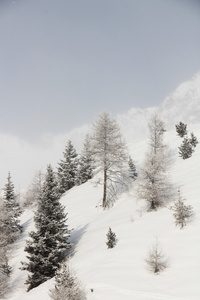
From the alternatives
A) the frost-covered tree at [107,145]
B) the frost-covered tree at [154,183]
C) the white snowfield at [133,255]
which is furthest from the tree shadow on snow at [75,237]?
the frost-covered tree at [154,183]

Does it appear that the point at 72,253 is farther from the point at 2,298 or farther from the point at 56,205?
the point at 2,298

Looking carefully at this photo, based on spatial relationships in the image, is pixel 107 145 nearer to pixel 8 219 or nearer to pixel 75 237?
pixel 75 237

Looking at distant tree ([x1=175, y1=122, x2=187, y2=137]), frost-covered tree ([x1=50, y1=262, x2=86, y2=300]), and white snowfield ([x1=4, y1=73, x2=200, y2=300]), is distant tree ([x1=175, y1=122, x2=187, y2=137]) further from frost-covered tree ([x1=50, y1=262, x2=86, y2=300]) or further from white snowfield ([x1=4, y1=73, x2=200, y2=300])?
frost-covered tree ([x1=50, y1=262, x2=86, y2=300])

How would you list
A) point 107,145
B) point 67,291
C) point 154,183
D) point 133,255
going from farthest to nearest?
point 107,145, point 154,183, point 133,255, point 67,291

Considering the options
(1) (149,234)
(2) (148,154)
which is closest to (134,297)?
(1) (149,234)

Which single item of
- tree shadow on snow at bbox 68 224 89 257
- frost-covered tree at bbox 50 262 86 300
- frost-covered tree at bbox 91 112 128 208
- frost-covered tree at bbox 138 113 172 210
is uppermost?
frost-covered tree at bbox 91 112 128 208

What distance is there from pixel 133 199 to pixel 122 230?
7.06 metres

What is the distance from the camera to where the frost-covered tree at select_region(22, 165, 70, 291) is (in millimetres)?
13430

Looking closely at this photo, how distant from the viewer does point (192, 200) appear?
14.8 meters

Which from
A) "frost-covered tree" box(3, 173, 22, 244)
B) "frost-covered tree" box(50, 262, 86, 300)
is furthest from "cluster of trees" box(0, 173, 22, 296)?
"frost-covered tree" box(50, 262, 86, 300)

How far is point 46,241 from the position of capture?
1462 cm

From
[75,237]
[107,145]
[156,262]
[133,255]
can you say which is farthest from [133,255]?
[107,145]

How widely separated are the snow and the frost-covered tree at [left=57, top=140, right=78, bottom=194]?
67.3 ft

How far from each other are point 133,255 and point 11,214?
19.7m
